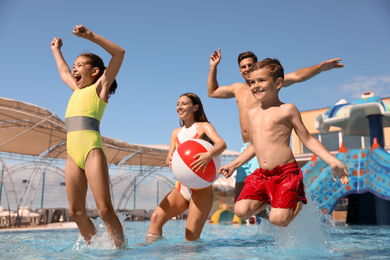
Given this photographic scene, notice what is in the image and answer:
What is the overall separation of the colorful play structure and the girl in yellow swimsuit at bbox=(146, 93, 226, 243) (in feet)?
21.5

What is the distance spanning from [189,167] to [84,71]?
159cm

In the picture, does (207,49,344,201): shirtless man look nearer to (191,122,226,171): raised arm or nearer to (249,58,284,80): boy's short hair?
(191,122,226,171): raised arm

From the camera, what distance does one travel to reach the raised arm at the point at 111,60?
3453mm

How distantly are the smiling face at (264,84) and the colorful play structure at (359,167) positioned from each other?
750cm

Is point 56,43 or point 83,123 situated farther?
point 56,43

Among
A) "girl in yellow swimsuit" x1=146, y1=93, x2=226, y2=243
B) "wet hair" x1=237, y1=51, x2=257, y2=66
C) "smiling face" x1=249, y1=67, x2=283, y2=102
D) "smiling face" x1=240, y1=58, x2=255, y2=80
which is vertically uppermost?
"wet hair" x1=237, y1=51, x2=257, y2=66

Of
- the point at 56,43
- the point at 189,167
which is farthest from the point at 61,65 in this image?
the point at 189,167

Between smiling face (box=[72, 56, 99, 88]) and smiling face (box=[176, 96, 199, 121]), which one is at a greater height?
smiling face (box=[72, 56, 99, 88])

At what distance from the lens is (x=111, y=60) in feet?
12.0

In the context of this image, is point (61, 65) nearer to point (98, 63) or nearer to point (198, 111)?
point (98, 63)

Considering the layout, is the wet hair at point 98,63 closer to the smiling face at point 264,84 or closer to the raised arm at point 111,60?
the raised arm at point 111,60

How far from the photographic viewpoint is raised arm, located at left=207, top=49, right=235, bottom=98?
201 inches

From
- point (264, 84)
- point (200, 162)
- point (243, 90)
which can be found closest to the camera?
point (264, 84)

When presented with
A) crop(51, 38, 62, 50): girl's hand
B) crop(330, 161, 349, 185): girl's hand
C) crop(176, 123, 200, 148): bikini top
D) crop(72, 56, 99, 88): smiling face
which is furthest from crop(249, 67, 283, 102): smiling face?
crop(51, 38, 62, 50): girl's hand
